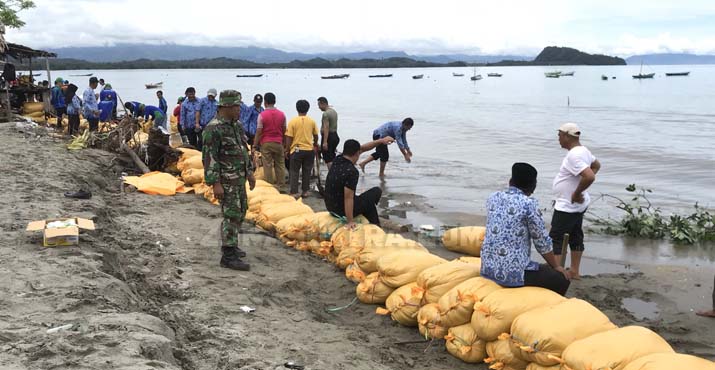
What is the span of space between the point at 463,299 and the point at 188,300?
1.94m

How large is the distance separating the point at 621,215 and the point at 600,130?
16.5m

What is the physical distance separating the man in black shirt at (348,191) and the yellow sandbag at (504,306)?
1.91 meters

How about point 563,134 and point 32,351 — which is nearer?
point 32,351

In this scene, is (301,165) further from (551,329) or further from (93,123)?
(93,123)

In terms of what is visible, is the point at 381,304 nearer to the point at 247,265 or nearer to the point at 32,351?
Result: the point at 247,265

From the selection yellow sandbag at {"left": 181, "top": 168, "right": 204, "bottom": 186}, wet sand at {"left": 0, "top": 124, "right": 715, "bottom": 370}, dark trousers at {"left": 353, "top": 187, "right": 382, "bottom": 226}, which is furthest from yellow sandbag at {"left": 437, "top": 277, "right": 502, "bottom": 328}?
yellow sandbag at {"left": 181, "top": 168, "right": 204, "bottom": 186}

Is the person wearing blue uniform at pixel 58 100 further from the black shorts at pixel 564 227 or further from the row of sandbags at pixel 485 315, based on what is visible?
the black shorts at pixel 564 227

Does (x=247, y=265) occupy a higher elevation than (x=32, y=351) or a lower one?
lower

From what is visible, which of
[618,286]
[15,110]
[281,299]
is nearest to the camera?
[281,299]

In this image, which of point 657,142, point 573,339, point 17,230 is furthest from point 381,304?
point 657,142

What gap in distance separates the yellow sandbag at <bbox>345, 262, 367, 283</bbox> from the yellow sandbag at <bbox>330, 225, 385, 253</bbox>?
0.19m

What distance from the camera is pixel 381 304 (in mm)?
4633

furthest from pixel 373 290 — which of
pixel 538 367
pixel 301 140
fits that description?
pixel 301 140

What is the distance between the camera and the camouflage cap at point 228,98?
4.75 meters
